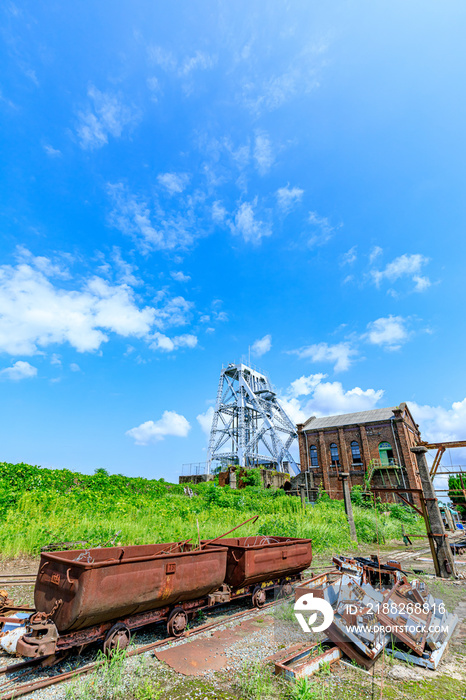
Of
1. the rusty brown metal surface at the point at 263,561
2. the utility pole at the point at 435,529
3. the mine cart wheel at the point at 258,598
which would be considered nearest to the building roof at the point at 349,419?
the utility pole at the point at 435,529

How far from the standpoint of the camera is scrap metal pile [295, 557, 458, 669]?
15.5 feet

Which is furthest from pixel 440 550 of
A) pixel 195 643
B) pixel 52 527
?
pixel 52 527

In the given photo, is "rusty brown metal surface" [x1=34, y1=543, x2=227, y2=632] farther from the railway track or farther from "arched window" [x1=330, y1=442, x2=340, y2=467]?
"arched window" [x1=330, y1=442, x2=340, y2=467]

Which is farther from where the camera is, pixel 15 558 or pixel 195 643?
pixel 15 558

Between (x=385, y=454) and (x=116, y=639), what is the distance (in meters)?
31.2

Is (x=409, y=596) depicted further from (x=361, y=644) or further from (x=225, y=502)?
(x=225, y=502)

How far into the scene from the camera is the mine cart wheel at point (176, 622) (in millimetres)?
5473

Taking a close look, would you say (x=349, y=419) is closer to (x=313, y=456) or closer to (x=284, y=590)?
(x=313, y=456)

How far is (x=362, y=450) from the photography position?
1265 inches

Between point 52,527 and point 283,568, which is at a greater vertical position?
point 52,527

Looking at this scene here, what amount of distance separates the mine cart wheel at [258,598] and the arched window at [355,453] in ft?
91.5

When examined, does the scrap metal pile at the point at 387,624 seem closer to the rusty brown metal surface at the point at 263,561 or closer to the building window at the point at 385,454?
the rusty brown metal surface at the point at 263,561

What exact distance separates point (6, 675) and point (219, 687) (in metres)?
2.74

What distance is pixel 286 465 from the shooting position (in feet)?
144
